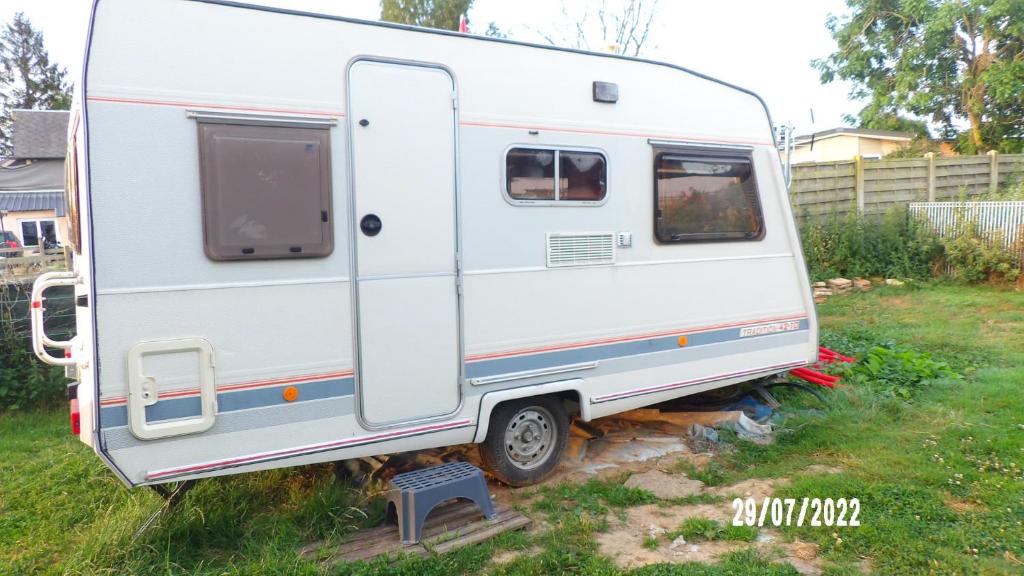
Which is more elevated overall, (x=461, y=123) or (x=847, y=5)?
(x=847, y=5)

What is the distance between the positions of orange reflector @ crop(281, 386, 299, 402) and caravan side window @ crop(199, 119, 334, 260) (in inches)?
28.0

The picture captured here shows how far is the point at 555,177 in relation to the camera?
4656mm

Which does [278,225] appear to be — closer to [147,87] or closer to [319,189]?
[319,189]

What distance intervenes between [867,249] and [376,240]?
428 inches

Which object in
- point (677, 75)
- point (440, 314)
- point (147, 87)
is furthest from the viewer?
point (677, 75)

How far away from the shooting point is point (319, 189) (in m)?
3.80

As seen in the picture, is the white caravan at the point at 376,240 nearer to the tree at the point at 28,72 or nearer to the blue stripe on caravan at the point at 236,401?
the blue stripe on caravan at the point at 236,401

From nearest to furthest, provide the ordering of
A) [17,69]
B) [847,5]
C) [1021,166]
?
[1021,166] < [847,5] < [17,69]

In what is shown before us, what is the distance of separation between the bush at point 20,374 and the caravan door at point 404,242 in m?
4.39

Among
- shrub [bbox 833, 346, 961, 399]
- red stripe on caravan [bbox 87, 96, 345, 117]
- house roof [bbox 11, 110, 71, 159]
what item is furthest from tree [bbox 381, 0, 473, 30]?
red stripe on caravan [bbox 87, 96, 345, 117]

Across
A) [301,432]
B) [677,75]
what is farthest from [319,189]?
[677,75]

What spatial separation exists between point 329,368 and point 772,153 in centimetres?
396

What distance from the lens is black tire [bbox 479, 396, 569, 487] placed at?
464cm
